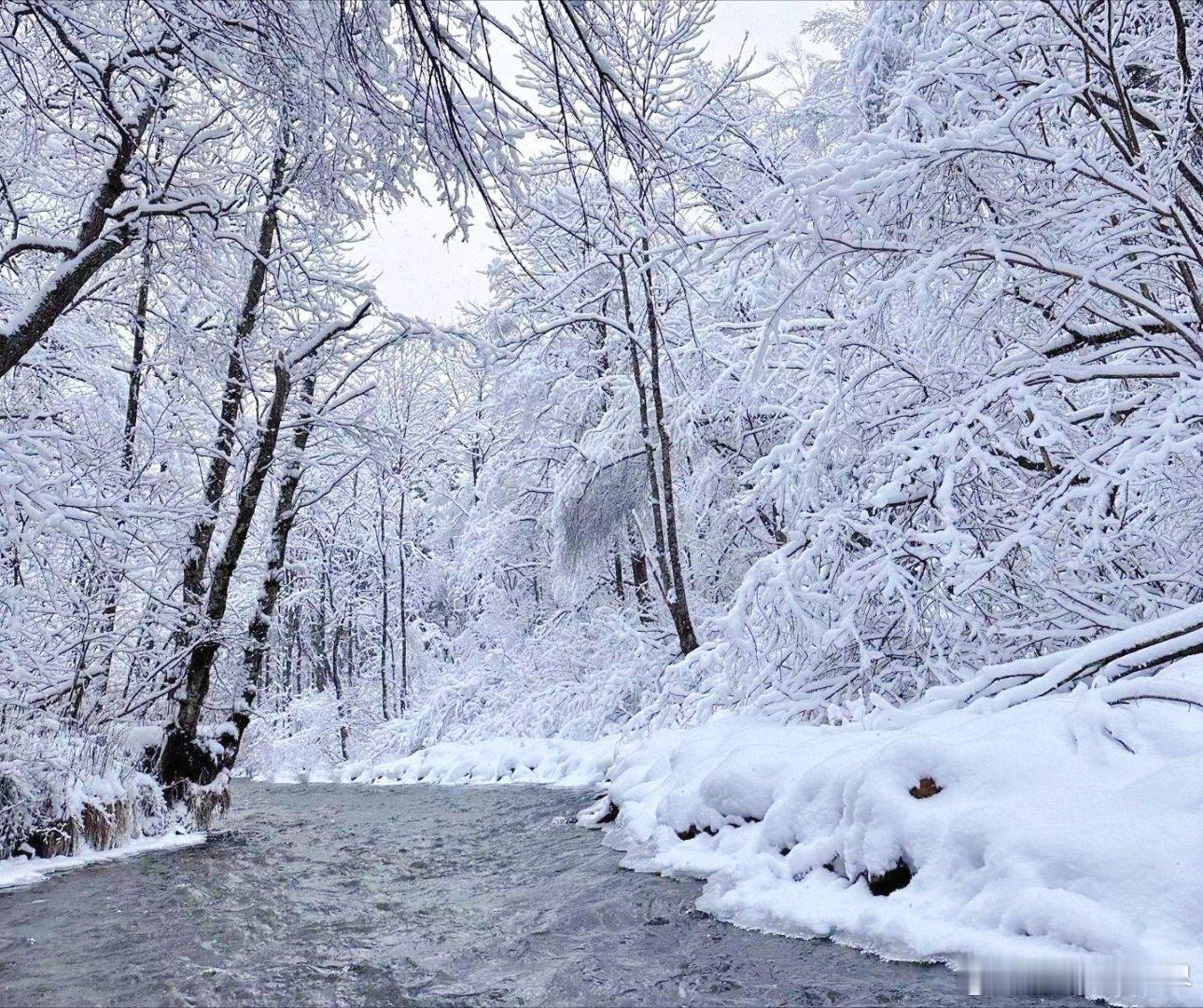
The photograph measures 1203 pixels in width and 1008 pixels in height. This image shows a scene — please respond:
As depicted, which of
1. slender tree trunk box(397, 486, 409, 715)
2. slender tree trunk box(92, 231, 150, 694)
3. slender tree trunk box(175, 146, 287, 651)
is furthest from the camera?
slender tree trunk box(397, 486, 409, 715)

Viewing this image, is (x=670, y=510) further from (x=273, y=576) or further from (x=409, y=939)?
(x=409, y=939)

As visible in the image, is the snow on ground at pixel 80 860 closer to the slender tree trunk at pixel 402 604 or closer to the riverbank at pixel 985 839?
the riverbank at pixel 985 839

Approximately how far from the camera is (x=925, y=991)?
3.00 m

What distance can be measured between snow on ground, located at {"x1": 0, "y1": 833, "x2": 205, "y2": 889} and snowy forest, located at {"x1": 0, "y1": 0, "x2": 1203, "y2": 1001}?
15cm

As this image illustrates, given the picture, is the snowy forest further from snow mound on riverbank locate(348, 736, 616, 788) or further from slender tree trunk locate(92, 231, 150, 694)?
snow mound on riverbank locate(348, 736, 616, 788)

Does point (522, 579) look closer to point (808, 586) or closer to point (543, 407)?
point (543, 407)

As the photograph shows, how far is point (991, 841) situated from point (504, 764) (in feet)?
38.0

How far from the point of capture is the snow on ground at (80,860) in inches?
245

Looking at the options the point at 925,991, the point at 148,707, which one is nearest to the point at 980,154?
the point at 925,991

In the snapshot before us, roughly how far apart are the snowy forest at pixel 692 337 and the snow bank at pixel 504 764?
3.70 feet

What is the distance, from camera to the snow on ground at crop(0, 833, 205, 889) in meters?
6.23

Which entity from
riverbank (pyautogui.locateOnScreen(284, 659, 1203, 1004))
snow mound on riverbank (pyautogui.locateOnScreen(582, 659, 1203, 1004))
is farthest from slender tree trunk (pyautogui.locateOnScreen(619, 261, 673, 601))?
snow mound on riverbank (pyautogui.locateOnScreen(582, 659, 1203, 1004))

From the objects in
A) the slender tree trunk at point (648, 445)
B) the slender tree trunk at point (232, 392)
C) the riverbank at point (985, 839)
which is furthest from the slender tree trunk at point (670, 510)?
the riverbank at point (985, 839)

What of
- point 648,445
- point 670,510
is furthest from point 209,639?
point 648,445
